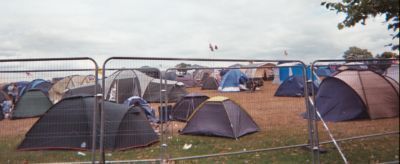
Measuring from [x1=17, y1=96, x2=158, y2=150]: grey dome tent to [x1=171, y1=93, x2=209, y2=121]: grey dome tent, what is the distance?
2753 millimetres

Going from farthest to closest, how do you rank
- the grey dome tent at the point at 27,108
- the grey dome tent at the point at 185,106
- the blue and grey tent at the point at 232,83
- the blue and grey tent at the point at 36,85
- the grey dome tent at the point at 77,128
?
the grey dome tent at the point at 185,106 < the blue and grey tent at the point at 232,83 < the grey dome tent at the point at 77,128 < the grey dome tent at the point at 27,108 < the blue and grey tent at the point at 36,85

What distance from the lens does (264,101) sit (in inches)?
262

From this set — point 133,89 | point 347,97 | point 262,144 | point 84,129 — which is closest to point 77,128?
point 84,129

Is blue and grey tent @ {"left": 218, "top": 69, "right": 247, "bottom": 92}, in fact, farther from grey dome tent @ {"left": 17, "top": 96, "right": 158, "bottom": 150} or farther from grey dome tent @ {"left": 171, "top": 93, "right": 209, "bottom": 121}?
grey dome tent @ {"left": 17, "top": 96, "right": 158, "bottom": 150}

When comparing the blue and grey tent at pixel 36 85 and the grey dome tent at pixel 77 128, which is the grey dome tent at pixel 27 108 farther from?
the grey dome tent at pixel 77 128

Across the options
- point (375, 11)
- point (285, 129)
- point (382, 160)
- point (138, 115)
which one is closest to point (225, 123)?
point (285, 129)

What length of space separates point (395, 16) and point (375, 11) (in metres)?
0.48

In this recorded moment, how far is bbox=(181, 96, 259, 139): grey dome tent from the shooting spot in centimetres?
919

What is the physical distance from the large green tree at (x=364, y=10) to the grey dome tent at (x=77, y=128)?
16.5ft

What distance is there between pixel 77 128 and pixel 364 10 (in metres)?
6.14

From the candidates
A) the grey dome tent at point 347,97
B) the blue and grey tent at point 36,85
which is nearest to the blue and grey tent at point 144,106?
the blue and grey tent at point 36,85

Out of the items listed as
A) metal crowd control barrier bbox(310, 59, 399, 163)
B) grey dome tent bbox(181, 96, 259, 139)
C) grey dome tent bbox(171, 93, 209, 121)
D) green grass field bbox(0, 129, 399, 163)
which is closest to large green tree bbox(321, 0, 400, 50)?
metal crowd control barrier bbox(310, 59, 399, 163)

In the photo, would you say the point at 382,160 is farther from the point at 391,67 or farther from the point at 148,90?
the point at 148,90

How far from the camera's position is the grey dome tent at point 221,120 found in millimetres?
9188
